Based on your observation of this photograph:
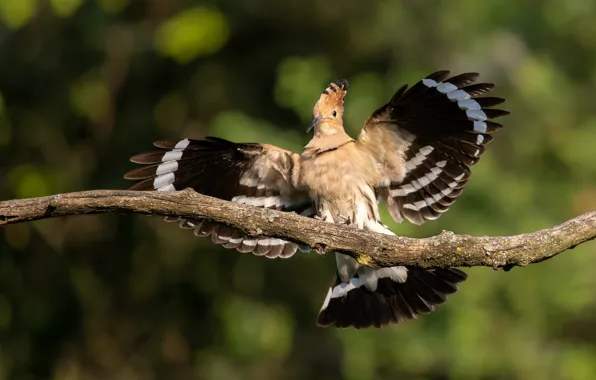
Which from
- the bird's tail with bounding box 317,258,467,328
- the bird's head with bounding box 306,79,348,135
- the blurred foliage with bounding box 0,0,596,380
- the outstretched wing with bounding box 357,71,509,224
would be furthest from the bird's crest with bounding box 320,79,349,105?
the blurred foliage with bounding box 0,0,596,380

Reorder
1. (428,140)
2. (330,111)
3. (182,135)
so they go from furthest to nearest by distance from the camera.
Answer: (182,135) < (330,111) < (428,140)

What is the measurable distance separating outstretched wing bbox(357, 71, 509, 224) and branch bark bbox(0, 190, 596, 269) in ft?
3.20

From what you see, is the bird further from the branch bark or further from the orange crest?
the branch bark

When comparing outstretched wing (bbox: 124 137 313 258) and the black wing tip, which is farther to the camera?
the black wing tip

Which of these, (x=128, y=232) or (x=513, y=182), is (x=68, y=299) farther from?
(x=513, y=182)

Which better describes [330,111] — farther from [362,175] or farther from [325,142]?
[362,175]

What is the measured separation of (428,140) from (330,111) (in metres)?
0.56

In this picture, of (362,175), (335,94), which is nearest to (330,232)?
(362,175)

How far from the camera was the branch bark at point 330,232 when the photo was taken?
4395mm

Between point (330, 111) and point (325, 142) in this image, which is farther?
point (330, 111)

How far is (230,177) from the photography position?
5867 mm

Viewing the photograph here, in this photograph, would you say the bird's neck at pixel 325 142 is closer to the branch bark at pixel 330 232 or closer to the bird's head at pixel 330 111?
the bird's head at pixel 330 111

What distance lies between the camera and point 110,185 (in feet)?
35.0

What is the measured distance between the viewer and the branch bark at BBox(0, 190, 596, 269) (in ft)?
14.4
